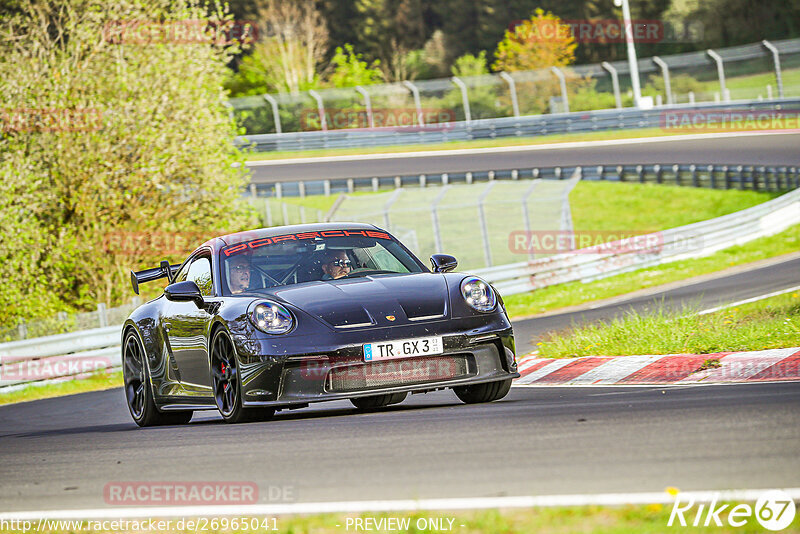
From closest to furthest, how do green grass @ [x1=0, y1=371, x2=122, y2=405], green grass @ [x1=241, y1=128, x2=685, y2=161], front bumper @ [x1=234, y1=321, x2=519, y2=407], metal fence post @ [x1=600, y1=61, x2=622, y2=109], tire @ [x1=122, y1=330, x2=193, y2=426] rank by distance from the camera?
front bumper @ [x1=234, y1=321, x2=519, y2=407]
tire @ [x1=122, y1=330, x2=193, y2=426]
green grass @ [x1=0, y1=371, x2=122, y2=405]
green grass @ [x1=241, y1=128, x2=685, y2=161]
metal fence post @ [x1=600, y1=61, x2=622, y2=109]

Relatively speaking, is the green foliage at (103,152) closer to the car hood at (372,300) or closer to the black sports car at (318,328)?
the black sports car at (318,328)

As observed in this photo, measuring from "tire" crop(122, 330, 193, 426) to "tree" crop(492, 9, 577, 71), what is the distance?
56066 mm

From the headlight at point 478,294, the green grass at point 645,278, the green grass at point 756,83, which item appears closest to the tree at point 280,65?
the green grass at point 756,83

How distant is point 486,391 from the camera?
27.2 ft

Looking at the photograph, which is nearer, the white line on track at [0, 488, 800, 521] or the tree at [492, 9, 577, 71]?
the white line on track at [0, 488, 800, 521]

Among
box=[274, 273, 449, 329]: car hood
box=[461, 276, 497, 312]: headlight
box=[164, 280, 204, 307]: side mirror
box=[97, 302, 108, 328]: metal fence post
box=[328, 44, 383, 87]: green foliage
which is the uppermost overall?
box=[164, 280, 204, 307]: side mirror

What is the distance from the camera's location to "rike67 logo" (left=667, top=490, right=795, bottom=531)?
3.78 metres

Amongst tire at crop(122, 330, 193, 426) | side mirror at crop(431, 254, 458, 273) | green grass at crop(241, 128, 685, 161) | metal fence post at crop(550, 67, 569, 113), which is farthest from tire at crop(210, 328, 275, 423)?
metal fence post at crop(550, 67, 569, 113)

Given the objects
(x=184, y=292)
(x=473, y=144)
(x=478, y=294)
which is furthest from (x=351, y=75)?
(x=478, y=294)

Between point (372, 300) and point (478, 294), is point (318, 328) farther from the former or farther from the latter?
point (478, 294)

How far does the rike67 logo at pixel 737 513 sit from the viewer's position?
12.4 ft

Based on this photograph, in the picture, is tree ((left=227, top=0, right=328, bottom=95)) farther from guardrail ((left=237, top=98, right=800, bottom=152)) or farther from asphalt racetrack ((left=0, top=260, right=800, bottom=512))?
asphalt racetrack ((left=0, top=260, right=800, bottom=512))

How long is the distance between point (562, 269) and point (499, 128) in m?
22.2

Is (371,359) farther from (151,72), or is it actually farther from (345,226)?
(151,72)
